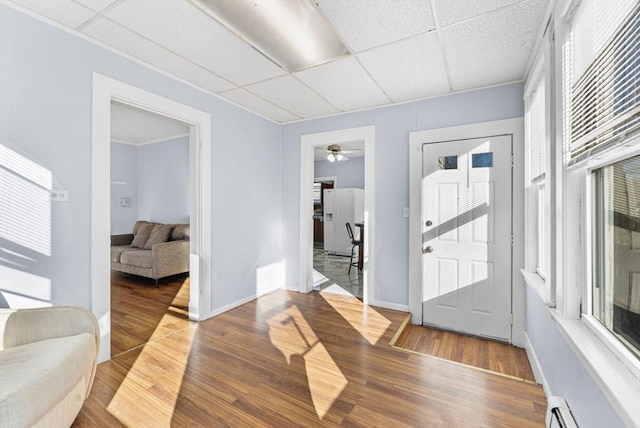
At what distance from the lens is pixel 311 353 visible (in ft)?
7.87

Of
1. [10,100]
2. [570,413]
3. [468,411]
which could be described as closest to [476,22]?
[570,413]

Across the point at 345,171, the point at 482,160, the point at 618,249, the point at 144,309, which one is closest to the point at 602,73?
the point at 618,249

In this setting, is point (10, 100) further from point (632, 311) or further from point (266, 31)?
point (632, 311)

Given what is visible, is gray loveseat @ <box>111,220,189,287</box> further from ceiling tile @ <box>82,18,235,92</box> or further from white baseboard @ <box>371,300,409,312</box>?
white baseboard @ <box>371,300,409,312</box>

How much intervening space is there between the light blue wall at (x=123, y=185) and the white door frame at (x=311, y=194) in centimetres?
429

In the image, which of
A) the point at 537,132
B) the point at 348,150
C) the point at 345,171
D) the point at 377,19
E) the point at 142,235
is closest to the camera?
the point at 377,19

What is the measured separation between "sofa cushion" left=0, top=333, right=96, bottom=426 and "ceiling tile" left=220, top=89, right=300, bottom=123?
2.61m

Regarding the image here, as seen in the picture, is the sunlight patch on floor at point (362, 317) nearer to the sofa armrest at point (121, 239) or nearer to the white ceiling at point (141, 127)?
the white ceiling at point (141, 127)

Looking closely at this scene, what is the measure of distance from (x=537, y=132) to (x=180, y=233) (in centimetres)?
510

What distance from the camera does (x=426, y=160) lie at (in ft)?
10.4

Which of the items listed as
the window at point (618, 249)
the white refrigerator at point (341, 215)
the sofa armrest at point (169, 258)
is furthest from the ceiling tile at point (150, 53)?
the white refrigerator at point (341, 215)

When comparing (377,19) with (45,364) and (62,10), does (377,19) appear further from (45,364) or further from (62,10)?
(45,364)

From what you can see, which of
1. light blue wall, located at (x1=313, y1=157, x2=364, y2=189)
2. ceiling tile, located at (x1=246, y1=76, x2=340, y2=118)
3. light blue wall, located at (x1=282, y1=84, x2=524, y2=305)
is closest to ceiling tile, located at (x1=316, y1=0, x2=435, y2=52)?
ceiling tile, located at (x1=246, y1=76, x2=340, y2=118)

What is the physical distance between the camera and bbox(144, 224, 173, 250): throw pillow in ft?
16.0
